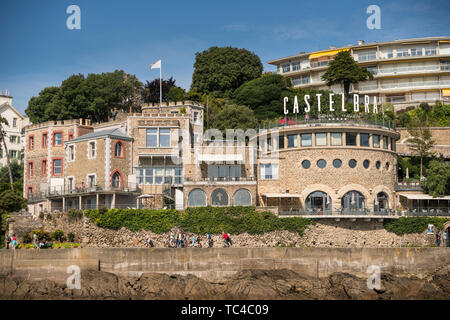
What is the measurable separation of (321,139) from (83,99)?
35.0 metres

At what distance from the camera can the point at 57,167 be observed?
213 feet

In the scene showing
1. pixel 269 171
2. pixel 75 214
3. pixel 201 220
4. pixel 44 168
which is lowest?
pixel 201 220

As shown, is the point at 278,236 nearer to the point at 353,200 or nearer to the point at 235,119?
the point at 353,200

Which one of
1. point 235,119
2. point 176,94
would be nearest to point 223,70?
point 176,94

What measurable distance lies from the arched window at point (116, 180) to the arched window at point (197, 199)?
8380mm

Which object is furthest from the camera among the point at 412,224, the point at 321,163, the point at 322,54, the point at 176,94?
the point at 322,54

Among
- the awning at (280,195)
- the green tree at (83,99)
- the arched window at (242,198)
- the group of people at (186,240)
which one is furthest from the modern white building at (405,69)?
the group of people at (186,240)

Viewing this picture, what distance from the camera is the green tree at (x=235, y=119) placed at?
7231 cm

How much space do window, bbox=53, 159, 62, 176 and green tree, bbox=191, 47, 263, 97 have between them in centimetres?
2867

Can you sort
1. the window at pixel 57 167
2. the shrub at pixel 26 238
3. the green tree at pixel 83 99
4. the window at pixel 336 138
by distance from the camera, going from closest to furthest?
the shrub at pixel 26 238 → the window at pixel 336 138 → the window at pixel 57 167 → the green tree at pixel 83 99

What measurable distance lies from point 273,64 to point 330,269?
2483 inches

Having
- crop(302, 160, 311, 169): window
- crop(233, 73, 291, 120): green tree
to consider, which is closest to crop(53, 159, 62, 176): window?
crop(302, 160, 311, 169): window

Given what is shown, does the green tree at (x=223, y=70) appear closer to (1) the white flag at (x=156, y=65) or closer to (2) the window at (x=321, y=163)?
(1) the white flag at (x=156, y=65)
